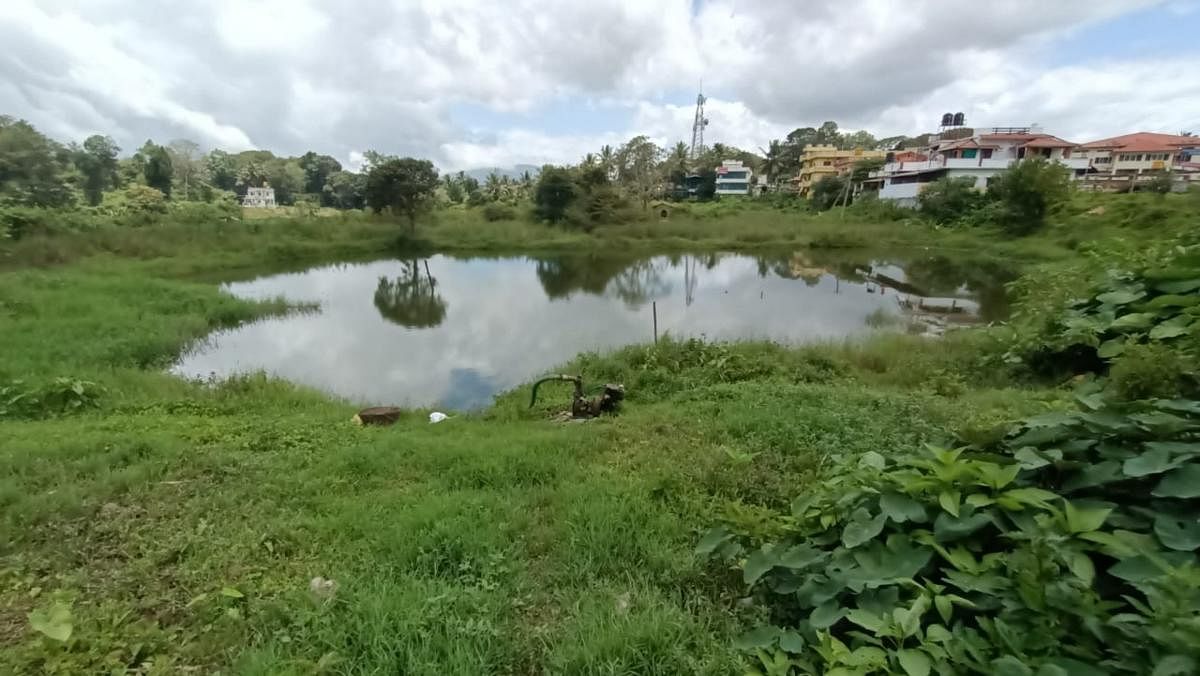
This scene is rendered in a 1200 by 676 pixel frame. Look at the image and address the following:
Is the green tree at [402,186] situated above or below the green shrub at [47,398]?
above

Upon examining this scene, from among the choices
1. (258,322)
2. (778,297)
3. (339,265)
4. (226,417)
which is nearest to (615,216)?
(339,265)

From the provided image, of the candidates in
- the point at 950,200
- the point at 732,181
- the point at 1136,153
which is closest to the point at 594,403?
the point at 950,200

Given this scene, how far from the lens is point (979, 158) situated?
34406mm

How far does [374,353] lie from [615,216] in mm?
22563

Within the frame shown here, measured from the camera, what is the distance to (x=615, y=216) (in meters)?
30.5

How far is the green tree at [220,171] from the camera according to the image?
49.5 metres

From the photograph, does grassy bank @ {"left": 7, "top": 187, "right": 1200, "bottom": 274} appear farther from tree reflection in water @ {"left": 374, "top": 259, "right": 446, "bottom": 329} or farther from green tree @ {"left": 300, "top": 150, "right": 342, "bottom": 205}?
green tree @ {"left": 300, "top": 150, "right": 342, "bottom": 205}

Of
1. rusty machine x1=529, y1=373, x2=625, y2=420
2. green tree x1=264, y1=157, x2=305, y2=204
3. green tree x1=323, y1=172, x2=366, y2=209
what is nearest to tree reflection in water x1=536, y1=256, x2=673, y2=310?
rusty machine x1=529, y1=373, x2=625, y2=420

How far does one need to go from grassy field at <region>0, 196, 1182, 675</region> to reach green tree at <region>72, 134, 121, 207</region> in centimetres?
3012

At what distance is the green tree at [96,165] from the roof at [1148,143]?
58.7 m

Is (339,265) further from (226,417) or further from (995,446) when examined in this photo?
(995,446)

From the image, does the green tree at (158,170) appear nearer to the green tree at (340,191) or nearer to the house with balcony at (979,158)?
the green tree at (340,191)

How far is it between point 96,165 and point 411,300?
2672 centimetres

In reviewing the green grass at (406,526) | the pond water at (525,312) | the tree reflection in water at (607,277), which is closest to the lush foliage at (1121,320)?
the green grass at (406,526)
